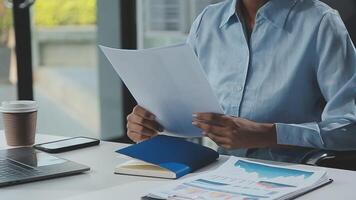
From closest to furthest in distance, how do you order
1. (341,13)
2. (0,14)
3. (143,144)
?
(143,144)
(341,13)
(0,14)

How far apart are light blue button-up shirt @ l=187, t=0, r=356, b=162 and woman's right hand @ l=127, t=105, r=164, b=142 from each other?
0.25 metres

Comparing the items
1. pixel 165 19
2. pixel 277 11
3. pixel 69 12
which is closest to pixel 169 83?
pixel 277 11

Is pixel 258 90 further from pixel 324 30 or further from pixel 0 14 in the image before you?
pixel 0 14

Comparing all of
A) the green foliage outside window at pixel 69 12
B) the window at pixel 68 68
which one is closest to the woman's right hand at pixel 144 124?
the window at pixel 68 68

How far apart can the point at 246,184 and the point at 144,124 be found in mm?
482

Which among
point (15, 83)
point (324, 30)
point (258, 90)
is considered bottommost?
point (15, 83)

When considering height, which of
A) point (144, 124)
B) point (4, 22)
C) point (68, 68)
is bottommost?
point (68, 68)

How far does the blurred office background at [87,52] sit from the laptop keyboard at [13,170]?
194cm

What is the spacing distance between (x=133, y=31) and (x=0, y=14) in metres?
0.87

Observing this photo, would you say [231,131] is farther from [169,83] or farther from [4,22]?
[4,22]

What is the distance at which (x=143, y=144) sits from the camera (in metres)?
1.35

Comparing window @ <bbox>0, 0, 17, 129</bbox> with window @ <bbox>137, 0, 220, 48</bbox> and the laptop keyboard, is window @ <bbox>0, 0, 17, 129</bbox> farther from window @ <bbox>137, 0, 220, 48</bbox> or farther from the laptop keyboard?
the laptop keyboard

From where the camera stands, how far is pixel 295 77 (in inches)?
61.5

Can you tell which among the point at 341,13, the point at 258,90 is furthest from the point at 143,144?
the point at 341,13
